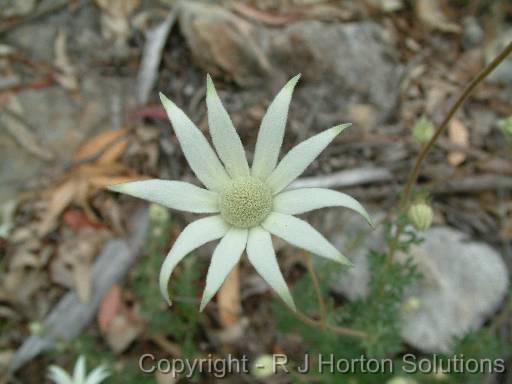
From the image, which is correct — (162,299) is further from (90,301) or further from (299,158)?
(299,158)

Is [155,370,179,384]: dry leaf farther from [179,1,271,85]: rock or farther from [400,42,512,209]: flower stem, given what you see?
[179,1,271,85]: rock

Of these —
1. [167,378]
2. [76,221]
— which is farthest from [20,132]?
[167,378]

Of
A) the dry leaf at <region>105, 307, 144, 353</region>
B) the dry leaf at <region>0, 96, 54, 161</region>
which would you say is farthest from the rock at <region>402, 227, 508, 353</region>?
the dry leaf at <region>0, 96, 54, 161</region>

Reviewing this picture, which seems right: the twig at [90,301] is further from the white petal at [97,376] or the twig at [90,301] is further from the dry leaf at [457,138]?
the dry leaf at [457,138]

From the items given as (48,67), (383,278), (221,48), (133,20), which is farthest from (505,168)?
(48,67)

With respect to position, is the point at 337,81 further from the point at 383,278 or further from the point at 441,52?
the point at 383,278
